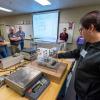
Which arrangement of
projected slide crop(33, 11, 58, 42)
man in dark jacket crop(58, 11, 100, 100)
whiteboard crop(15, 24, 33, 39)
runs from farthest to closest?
1. whiteboard crop(15, 24, 33, 39)
2. projected slide crop(33, 11, 58, 42)
3. man in dark jacket crop(58, 11, 100, 100)

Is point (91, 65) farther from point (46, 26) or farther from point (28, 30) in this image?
point (28, 30)

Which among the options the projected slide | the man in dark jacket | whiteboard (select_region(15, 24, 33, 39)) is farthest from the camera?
whiteboard (select_region(15, 24, 33, 39))

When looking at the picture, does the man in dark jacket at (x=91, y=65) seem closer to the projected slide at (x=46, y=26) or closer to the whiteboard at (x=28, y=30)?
the projected slide at (x=46, y=26)

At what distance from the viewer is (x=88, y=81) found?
0.73m

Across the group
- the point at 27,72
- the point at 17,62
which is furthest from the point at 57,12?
the point at 27,72

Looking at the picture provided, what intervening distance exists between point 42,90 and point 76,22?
15.0ft

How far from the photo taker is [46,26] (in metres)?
5.56

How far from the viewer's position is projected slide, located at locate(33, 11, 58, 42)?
525cm

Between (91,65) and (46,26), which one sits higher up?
(46,26)

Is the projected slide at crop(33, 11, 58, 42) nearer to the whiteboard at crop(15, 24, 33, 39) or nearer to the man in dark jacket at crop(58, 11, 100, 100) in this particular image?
the whiteboard at crop(15, 24, 33, 39)

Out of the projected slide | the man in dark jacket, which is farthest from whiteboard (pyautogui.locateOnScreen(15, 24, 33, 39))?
the man in dark jacket

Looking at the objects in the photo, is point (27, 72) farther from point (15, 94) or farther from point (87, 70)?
point (87, 70)

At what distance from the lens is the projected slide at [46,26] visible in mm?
5254

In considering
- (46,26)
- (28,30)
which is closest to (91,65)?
(46,26)
